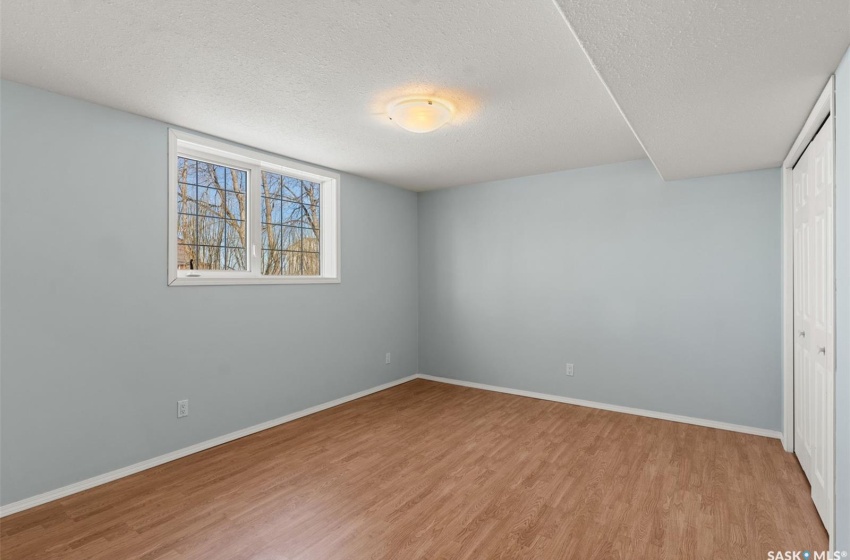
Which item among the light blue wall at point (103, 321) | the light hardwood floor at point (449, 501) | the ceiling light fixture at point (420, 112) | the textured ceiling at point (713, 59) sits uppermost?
the ceiling light fixture at point (420, 112)

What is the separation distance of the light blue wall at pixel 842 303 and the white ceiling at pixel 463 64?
21 cm

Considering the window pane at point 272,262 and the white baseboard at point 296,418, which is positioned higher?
the window pane at point 272,262

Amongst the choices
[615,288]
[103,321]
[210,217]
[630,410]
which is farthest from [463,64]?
[630,410]

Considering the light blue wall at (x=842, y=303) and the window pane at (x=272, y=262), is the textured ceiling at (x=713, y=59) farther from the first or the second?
the window pane at (x=272, y=262)

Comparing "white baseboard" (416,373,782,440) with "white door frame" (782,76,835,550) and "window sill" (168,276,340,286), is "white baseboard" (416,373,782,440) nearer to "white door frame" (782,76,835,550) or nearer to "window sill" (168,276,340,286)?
"white door frame" (782,76,835,550)

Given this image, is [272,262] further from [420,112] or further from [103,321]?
[420,112]

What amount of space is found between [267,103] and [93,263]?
151 cm

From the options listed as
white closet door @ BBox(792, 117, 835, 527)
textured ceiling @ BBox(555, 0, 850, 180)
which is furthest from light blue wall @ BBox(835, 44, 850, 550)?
textured ceiling @ BBox(555, 0, 850, 180)

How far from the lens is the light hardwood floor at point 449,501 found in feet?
6.72

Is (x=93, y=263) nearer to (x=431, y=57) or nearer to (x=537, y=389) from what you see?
(x=431, y=57)

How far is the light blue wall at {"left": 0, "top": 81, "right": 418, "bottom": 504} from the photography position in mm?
2414

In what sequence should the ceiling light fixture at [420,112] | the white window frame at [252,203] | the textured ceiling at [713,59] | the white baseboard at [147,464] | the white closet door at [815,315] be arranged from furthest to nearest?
the white window frame at [252,203]
the ceiling light fixture at [420,112]
the white baseboard at [147,464]
the white closet door at [815,315]
the textured ceiling at [713,59]

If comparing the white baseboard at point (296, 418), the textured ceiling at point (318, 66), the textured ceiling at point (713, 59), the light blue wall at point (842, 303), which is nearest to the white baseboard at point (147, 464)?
the white baseboard at point (296, 418)

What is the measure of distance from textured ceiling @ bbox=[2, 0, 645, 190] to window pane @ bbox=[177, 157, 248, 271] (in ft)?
1.21
